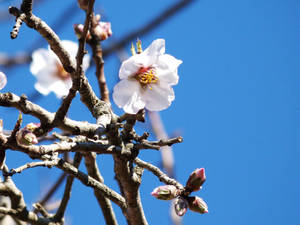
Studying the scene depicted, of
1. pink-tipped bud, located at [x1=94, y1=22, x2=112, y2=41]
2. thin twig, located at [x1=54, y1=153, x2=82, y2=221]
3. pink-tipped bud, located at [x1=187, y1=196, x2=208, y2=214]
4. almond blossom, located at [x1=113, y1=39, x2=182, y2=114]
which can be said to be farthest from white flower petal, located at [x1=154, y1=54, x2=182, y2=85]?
pink-tipped bud, located at [x1=94, y1=22, x2=112, y2=41]

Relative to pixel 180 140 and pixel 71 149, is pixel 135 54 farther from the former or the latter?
pixel 71 149

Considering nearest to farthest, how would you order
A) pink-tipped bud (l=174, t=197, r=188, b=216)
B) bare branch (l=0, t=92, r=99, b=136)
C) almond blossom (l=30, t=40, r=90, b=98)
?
bare branch (l=0, t=92, r=99, b=136) → pink-tipped bud (l=174, t=197, r=188, b=216) → almond blossom (l=30, t=40, r=90, b=98)

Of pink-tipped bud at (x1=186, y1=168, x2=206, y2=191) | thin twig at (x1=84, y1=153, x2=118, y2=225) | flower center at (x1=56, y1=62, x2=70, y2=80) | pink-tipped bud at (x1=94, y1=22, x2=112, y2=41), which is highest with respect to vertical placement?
pink-tipped bud at (x1=94, y1=22, x2=112, y2=41)

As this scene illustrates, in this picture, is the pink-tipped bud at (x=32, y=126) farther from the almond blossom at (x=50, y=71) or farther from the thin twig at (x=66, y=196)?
the almond blossom at (x=50, y=71)

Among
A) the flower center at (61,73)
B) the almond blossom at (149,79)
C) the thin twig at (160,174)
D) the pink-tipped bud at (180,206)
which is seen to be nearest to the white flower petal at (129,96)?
the almond blossom at (149,79)

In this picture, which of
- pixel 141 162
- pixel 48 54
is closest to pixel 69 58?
pixel 141 162

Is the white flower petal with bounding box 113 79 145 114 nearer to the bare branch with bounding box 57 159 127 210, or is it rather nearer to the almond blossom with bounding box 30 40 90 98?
the bare branch with bounding box 57 159 127 210
